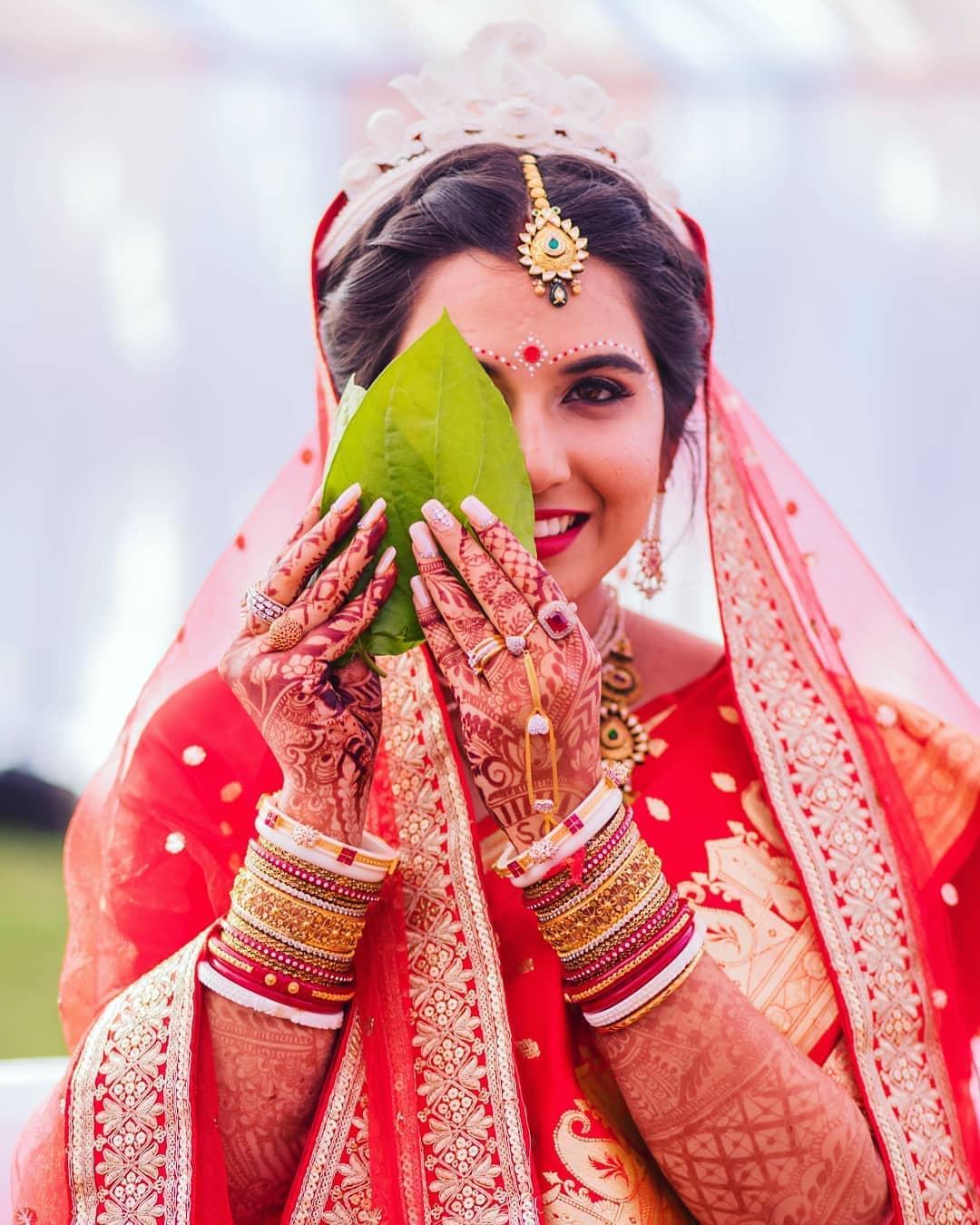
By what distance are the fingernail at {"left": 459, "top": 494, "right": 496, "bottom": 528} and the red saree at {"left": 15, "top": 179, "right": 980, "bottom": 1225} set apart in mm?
288

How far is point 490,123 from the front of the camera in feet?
4.63

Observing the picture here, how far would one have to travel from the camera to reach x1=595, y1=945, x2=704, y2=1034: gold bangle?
1.06 meters

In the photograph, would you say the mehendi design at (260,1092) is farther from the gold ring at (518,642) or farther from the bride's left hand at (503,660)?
the gold ring at (518,642)

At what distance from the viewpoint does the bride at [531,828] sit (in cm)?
106

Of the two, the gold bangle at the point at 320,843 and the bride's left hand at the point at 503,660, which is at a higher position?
the bride's left hand at the point at 503,660

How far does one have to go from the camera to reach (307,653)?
1.03 metres

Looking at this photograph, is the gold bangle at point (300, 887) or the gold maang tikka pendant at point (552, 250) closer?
the gold bangle at point (300, 887)

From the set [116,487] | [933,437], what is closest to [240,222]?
[116,487]

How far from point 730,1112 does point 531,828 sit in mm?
301

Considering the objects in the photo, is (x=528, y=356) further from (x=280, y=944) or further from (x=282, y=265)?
(x=282, y=265)

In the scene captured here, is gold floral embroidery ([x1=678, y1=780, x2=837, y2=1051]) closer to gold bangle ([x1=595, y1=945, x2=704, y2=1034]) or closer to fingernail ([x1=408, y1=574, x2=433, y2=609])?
gold bangle ([x1=595, y1=945, x2=704, y2=1034])

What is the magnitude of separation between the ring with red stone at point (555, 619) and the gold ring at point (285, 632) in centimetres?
20

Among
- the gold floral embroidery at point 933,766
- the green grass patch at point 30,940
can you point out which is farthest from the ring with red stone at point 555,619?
the green grass patch at point 30,940

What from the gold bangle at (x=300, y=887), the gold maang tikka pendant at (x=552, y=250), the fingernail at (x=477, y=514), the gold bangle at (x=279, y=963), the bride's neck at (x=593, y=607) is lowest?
the gold bangle at (x=279, y=963)
